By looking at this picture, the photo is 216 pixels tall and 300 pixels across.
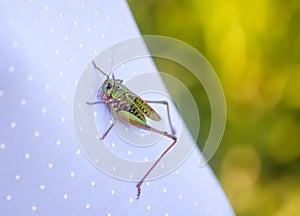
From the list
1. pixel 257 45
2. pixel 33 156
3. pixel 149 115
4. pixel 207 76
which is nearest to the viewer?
pixel 33 156

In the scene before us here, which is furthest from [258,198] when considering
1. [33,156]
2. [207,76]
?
[33,156]

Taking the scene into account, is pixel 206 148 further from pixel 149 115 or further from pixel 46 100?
pixel 46 100

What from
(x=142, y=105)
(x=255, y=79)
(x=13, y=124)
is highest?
(x=13, y=124)

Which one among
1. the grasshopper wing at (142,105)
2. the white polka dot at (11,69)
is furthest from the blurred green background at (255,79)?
the white polka dot at (11,69)

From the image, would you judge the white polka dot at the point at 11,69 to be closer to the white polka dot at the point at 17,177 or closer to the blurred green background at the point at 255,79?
the white polka dot at the point at 17,177

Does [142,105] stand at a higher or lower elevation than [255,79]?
higher

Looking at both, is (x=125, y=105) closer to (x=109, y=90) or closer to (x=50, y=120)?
(x=109, y=90)

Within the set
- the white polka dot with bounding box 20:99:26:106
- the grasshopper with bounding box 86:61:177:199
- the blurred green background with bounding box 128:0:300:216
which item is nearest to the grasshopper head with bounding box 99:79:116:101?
the grasshopper with bounding box 86:61:177:199

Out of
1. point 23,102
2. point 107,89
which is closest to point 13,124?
point 23,102
